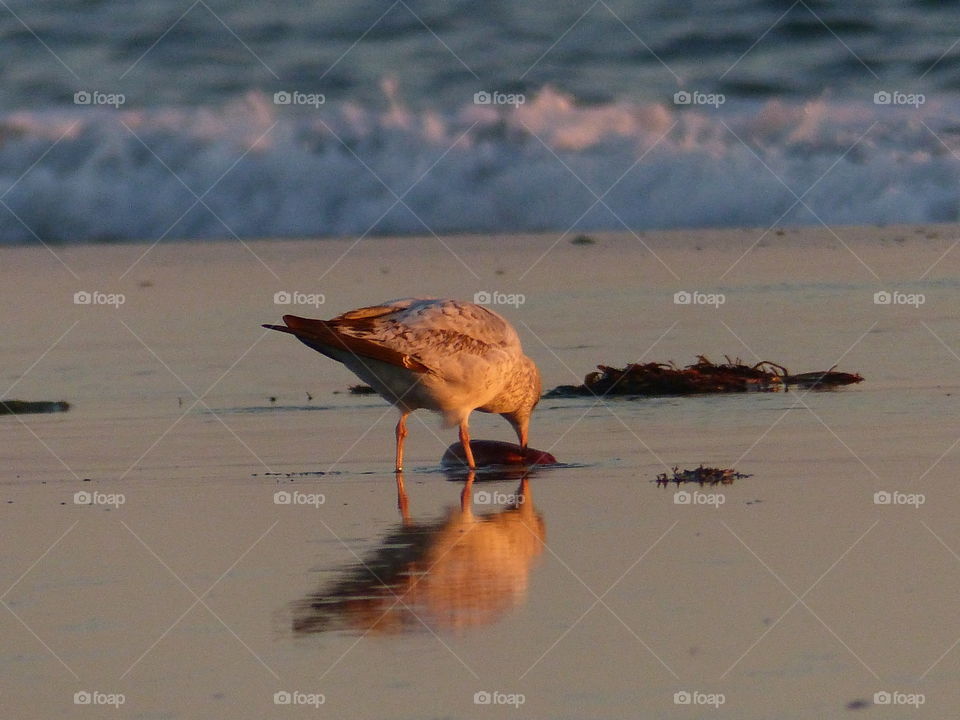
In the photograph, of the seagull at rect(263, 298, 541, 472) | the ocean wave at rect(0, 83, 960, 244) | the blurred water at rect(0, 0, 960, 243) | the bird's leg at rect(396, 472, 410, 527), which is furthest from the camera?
the blurred water at rect(0, 0, 960, 243)

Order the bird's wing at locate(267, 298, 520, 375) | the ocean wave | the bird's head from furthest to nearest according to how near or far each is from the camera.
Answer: the ocean wave → the bird's head → the bird's wing at locate(267, 298, 520, 375)

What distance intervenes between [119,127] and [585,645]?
20154 millimetres

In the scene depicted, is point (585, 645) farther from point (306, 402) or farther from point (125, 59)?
point (125, 59)

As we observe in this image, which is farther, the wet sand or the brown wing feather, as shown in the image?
the brown wing feather

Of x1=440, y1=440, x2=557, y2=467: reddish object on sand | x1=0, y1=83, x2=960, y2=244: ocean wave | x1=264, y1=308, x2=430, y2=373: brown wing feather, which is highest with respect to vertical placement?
x1=0, y1=83, x2=960, y2=244: ocean wave

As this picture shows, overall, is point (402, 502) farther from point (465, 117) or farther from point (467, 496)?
point (465, 117)

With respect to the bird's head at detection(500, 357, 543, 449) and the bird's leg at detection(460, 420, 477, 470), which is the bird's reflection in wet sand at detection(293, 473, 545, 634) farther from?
the bird's head at detection(500, 357, 543, 449)

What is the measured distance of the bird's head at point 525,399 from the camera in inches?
405

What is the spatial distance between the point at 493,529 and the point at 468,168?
51.5 ft

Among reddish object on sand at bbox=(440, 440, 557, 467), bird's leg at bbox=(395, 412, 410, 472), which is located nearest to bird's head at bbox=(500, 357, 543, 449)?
reddish object on sand at bbox=(440, 440, 557, 467)

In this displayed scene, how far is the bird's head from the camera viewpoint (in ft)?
33.8

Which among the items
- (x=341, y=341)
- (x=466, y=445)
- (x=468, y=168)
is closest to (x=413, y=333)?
(x=341, y=341)

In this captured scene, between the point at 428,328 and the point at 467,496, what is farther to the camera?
the point at 428,328

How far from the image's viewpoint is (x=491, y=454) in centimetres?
999
